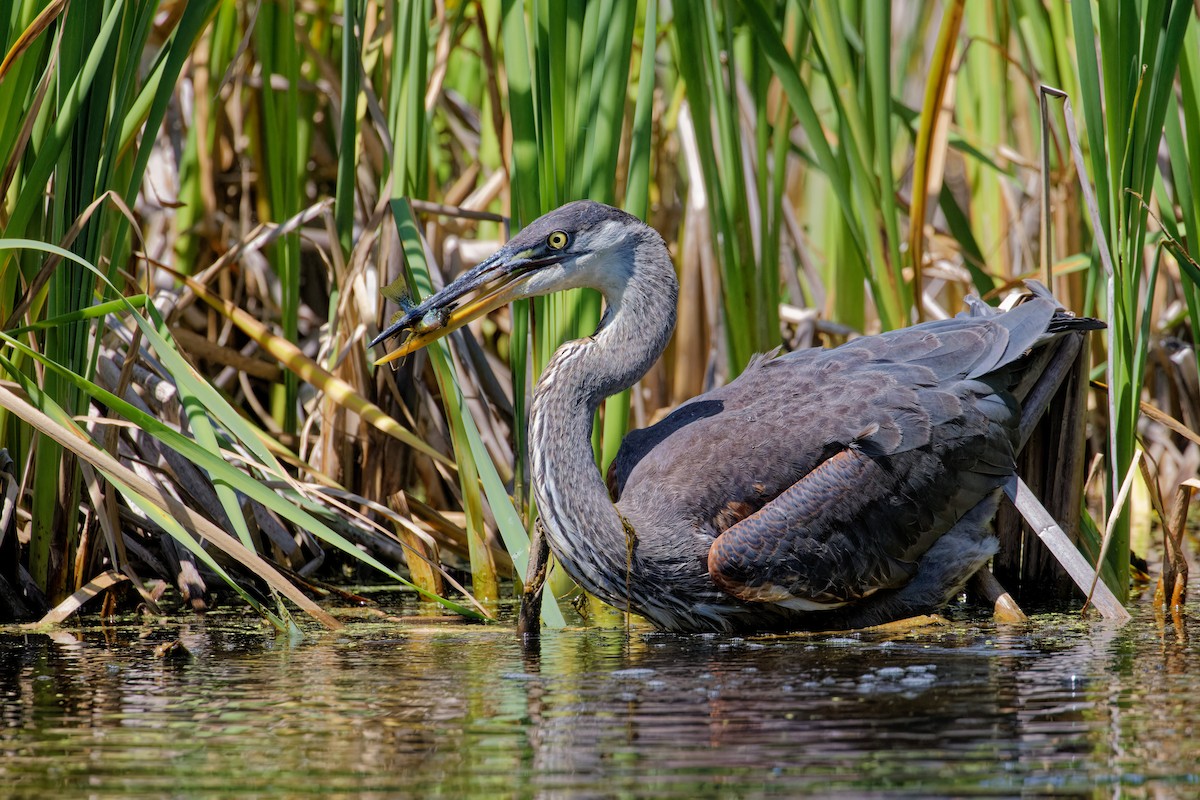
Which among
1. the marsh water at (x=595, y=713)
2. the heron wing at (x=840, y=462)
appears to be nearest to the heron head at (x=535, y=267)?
the heron wing at (x=840, y=462)

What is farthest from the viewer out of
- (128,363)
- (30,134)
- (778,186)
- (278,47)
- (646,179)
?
(278,47)

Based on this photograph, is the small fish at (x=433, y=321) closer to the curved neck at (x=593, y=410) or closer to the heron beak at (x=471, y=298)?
the heron beak at (x=471, y=298)

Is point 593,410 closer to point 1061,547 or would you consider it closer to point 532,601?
point 532,601

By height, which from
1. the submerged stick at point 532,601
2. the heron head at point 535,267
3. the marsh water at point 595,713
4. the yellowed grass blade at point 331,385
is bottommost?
the marsh water at point 595,713

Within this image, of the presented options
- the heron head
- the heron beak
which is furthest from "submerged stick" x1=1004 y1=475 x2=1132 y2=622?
the heron beak

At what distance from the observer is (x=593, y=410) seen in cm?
468

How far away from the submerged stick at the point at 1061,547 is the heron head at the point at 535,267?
158 cm

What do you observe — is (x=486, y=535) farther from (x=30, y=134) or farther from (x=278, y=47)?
(x=278, y=47)

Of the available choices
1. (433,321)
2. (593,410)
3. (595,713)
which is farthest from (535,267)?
(595,713)

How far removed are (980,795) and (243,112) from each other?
18.1 ft

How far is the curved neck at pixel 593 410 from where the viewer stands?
175 inches

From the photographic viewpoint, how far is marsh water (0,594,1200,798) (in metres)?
2.57

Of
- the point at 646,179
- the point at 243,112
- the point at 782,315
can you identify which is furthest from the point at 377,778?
the point at 243,112

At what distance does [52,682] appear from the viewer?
348 cm
